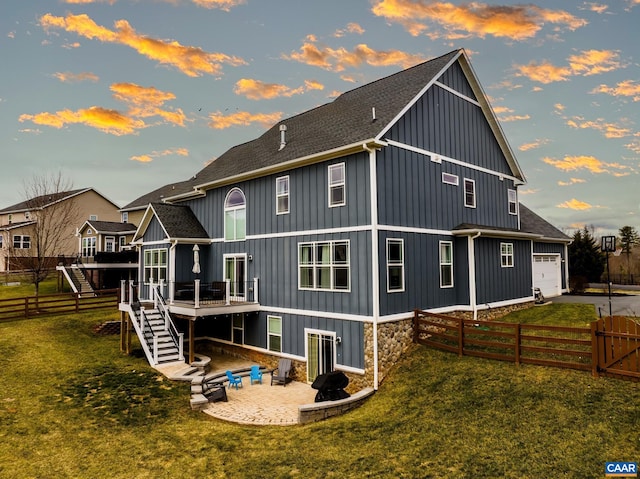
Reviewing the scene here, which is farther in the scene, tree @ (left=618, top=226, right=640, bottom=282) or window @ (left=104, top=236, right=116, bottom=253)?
tree @ (left=618, top=226, right=640, bottom=282)

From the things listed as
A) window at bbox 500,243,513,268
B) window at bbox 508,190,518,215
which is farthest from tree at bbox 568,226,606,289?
window at bbox 500,243,513,268

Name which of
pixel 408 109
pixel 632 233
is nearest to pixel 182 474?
pixel 408 109

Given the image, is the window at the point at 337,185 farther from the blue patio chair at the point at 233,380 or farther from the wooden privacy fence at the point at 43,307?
the wooden privacy fence at the point at 43,307

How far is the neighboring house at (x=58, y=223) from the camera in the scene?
36969mm

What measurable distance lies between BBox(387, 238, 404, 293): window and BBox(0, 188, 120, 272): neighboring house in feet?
111

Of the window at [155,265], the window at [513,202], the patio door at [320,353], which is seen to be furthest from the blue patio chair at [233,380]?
the window at [513,202]

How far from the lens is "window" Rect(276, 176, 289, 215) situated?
1599 cm

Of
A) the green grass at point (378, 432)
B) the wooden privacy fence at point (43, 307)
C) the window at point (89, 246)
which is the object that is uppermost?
the window at point (89, 246)

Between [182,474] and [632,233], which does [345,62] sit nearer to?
[182,474]

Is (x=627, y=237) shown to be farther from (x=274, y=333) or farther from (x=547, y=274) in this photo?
(x=274, y=333)

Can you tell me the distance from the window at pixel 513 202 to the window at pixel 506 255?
7.79 ft

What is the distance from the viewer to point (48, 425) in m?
10.2

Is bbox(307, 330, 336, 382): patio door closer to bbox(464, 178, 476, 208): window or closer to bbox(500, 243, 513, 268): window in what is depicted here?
bbox(464, 178, 476, 208): window

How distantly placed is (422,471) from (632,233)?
69930 millimetres
